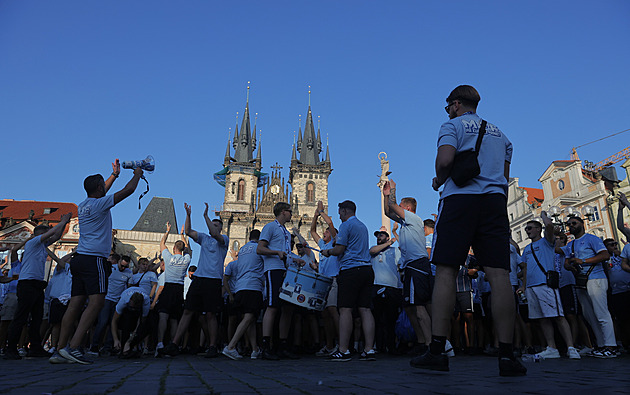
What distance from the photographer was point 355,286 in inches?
225

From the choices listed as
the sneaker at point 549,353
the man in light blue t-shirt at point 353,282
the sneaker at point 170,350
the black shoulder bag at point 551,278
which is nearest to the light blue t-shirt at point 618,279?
the black shoulder bag at point 551,278

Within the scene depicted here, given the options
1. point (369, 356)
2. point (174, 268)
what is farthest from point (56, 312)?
A: point (369, 356)

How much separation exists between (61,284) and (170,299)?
232 cm

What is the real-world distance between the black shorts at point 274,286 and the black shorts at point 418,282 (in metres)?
1.84

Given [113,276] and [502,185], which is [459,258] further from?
[113,276]

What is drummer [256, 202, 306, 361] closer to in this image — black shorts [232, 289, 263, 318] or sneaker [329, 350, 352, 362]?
black shorts [232, 289, 263, 318]

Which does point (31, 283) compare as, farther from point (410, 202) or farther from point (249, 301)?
point (410, 202)

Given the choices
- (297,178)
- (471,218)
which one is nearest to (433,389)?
(471,218)

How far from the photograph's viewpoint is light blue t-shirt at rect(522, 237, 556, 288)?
19.7 ft

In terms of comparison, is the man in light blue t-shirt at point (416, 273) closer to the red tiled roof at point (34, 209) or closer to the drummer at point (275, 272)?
the drummer at point (275, 272)

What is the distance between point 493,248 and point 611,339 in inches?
162

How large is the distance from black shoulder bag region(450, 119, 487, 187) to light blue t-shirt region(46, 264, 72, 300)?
306 inches

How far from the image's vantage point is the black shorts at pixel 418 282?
19.9 feet

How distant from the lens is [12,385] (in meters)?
2.40
